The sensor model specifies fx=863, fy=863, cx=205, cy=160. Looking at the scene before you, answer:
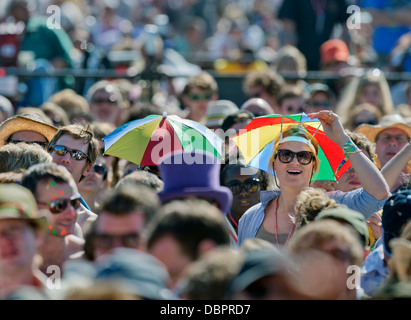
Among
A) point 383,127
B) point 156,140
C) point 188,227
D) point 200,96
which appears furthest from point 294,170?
point 200,96

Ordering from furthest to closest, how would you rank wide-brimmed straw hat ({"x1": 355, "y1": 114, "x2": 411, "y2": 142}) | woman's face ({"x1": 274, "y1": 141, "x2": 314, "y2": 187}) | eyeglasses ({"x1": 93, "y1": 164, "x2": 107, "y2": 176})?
1. wide-brimmed straw hat ({"x1": 355, "y1": 114, "x2": 411, "y2": 142})
2. eyeglasses ({"x1": 93, "y1": 164, "x2": 107, "y2": 176})
3. woman's face ({"x1": 274, "y1": 141, "x2": 314, "y2": 187})

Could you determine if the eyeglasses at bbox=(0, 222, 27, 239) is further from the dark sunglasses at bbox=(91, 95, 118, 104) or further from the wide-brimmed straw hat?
the dark sunglasses at bbox=(91, 95, 118, 104)

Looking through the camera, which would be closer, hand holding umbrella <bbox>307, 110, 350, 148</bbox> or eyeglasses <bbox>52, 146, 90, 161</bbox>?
hand holding umbrella <bbox>307, 110, 350, 148</bbox>

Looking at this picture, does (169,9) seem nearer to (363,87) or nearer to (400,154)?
(363,87)

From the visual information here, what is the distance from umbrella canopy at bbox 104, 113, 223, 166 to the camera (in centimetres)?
619

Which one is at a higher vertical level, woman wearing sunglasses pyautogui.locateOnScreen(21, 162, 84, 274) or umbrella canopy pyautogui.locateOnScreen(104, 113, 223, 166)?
umbrella canopy pyautogui.locateOnScreen(104, 113, 223, 166)

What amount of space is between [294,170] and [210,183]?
1114mm

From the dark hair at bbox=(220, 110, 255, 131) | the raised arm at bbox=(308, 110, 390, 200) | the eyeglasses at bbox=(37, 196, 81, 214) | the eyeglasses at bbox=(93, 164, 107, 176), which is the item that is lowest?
the eyeglasses at bbox=(37, 196, 81, 214)

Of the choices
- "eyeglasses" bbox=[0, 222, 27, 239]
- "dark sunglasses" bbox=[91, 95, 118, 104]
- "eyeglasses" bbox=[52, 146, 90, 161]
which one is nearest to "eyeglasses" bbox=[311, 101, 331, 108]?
"dark sunglasses" bbox=[91, 95, 118, 104]

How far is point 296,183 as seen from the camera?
554 centimetres

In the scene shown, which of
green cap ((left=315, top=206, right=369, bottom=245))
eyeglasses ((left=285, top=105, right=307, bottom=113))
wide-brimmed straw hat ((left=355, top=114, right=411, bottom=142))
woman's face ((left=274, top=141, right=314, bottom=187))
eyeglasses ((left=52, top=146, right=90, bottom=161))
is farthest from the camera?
eyeglasses ((left=285, top=105, right=307, bottom=113))

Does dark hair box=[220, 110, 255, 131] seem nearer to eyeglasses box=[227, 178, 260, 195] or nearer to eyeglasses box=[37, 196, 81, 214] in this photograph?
eyeglasses box=[227, 178, 260, 195]

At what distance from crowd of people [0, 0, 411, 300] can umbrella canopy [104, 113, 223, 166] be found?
11 cm

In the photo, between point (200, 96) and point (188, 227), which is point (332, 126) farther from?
point (200, 96)
